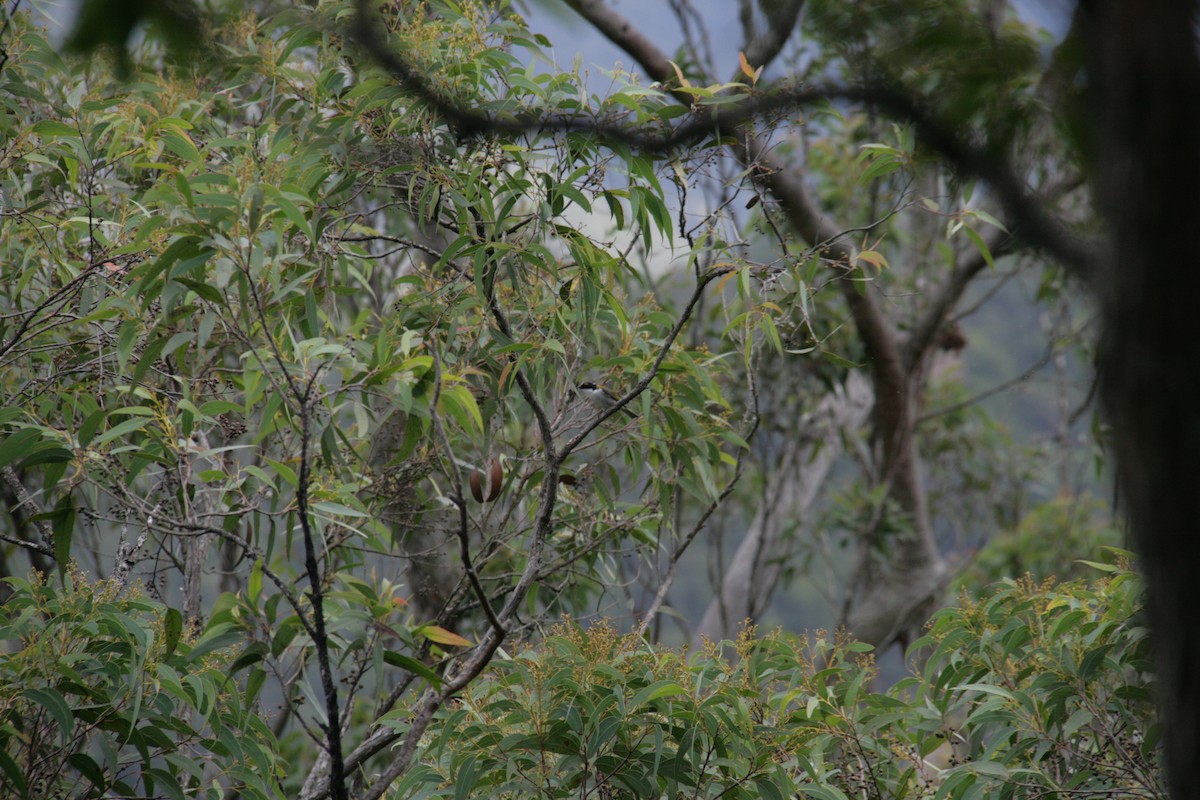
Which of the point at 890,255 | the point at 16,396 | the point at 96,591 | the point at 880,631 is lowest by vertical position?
the point at 880,631

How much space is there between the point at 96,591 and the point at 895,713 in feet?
4.58

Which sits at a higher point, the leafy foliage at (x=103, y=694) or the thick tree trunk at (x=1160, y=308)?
the thick tree trunk at (x=1160, y=308)

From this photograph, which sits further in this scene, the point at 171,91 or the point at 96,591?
the point at 171,91

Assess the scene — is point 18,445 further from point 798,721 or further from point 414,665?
point 798,721

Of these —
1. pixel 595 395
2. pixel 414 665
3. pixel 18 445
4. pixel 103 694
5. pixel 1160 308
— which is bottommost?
pixel 103 694

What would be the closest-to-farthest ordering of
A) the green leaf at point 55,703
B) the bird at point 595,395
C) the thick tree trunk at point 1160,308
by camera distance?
the thick tree trunk at point 1160,308, the green leaf at point 55,703, the bird at point 595,395

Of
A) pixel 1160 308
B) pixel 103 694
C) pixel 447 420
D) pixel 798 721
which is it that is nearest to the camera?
pixel 1160 308

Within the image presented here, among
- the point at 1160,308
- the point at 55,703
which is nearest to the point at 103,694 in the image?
the point at 55,703

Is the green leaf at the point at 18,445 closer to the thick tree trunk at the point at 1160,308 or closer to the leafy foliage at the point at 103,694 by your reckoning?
the leafy foliage at the point at 103,694

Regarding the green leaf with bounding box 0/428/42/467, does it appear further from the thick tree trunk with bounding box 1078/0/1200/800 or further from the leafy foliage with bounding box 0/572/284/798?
the thick tree trunk with bounding box 1078/0/1200/800

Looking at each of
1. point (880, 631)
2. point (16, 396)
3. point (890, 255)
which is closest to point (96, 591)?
point (16, 396)

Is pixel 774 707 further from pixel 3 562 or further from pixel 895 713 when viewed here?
pixel 3 562

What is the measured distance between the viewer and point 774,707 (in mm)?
1752

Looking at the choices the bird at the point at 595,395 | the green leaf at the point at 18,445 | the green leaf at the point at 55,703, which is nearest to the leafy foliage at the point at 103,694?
the green leaf at the point at 55,703
